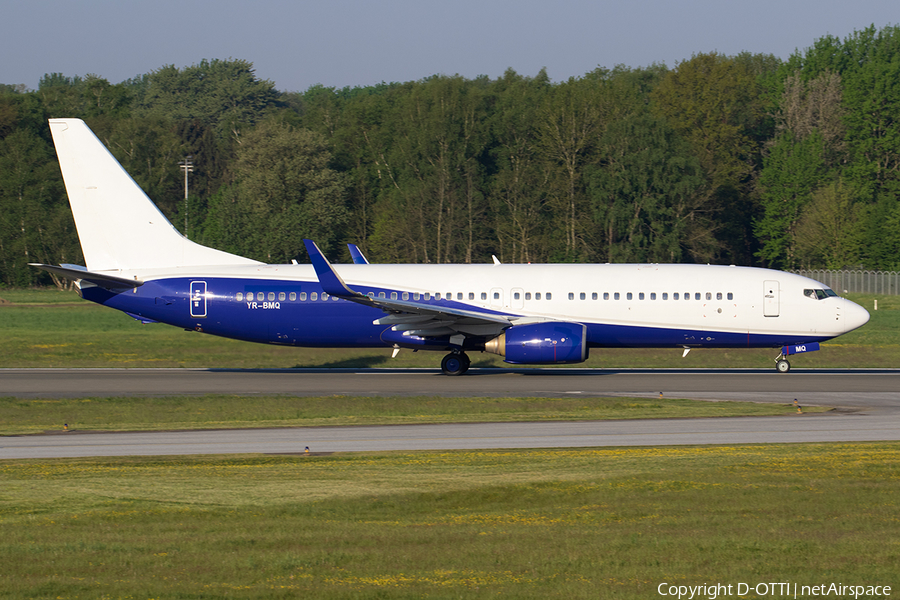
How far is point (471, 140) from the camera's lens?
8919 cm

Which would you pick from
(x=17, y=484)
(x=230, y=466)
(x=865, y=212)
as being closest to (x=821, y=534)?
(x=230, y=466)

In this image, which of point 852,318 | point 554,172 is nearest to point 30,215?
point 554,172

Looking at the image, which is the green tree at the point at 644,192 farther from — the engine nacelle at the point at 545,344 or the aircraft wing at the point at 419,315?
the engine nacelle at the point at 545,344

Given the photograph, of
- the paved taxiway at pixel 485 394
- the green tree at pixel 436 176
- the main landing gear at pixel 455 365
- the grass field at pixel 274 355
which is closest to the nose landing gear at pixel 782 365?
the paved taxiway at pixel 485 394

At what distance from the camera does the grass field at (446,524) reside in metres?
10.1

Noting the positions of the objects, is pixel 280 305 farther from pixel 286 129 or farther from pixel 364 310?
pixel 286 129

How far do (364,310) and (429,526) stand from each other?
21.9 metres

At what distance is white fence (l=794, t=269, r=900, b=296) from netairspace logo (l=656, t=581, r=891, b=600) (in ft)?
226

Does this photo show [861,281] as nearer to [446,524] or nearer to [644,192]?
[644,192]

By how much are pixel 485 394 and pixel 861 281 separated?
57.2 metres

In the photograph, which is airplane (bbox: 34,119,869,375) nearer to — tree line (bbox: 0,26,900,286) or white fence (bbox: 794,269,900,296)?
tree line (bbox: 0,26,900,286)

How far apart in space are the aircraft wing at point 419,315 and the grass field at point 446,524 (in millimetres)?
13741

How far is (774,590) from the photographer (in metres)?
→ 9.70

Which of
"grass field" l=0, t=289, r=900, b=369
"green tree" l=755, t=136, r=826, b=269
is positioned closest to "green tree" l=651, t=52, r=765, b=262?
"green tree" l=755, t=136, r=826, b=269
